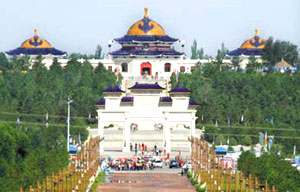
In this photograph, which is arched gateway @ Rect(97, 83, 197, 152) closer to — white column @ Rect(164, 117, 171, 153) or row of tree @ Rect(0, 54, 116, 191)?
white column @ Rect(164, 117, 171, 153)

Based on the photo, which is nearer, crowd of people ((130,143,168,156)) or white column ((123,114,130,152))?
crowd of people ((130,143,168,156))

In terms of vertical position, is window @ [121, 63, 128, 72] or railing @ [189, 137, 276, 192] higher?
window @ [121, 63, 128, 72]

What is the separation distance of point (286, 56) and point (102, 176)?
257 feet

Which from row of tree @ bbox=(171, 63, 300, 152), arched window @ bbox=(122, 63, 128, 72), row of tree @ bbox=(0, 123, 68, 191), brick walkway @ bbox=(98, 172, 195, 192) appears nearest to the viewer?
row of tree @ bbox=(0, 123, 68, 191)

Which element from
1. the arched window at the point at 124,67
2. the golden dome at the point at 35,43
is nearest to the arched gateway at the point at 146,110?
the arched window at the point at 124,67

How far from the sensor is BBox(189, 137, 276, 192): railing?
6688 cm

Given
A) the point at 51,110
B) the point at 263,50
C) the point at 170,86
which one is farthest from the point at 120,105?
the point at 263,50

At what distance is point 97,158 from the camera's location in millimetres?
91875

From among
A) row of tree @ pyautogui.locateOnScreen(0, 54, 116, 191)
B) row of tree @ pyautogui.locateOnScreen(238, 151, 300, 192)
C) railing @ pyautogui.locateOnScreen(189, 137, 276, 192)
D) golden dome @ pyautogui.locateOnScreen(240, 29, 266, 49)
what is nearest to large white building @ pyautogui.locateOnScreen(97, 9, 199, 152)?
row of tree @ pyautogui.locateOnScreen(0, 54, 116, 191)

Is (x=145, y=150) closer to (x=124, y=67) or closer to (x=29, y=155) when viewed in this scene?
(x=29, y=155)

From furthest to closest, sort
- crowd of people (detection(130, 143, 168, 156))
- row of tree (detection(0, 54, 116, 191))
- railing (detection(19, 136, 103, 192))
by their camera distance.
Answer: crowd of people (detection(130, 143, 168, 156)), row of tree (detection(0, 54, 116, 191)), railing (detection(19, 136, 103, 192))

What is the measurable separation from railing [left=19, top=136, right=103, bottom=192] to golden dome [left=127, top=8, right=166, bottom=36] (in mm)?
55387

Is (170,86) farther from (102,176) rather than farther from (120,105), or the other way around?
(102,176)

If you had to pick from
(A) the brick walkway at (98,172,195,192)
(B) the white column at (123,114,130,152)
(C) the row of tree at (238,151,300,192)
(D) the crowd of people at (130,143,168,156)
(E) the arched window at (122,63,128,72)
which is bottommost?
(A) the brick walkway at (98,172,195,192)
